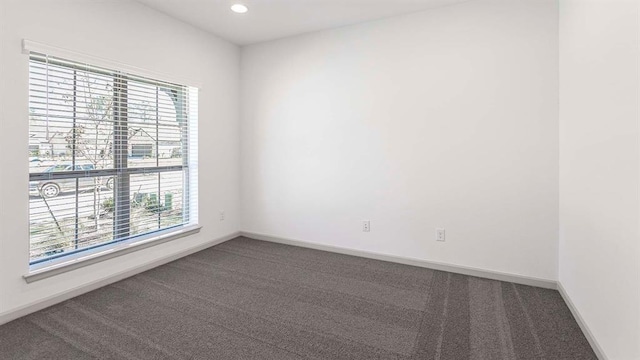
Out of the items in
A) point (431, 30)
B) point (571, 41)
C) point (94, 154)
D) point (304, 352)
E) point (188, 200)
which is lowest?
point (304, 352)

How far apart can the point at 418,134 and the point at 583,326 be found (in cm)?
200

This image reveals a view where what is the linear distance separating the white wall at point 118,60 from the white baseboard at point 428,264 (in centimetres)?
84

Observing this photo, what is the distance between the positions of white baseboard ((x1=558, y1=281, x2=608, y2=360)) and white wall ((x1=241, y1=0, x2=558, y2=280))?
26 centimetres

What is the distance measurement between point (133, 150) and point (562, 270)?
4106mm

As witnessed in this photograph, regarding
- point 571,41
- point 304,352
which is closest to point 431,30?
point 571,41

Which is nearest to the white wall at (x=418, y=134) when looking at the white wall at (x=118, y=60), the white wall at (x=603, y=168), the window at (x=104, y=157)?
the white wall at (x=603, y=168)

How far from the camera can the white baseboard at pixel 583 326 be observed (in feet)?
5.86

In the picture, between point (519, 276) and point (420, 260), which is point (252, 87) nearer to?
point (420, 260)

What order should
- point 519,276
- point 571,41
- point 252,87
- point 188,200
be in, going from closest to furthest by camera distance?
point 571,41 → point 519,276 → point 188,200 → point 252,87

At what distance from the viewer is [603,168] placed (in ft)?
5.82

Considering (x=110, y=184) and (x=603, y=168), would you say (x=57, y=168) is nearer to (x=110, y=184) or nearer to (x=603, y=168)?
(x=110, y=184)

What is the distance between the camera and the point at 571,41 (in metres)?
2.31

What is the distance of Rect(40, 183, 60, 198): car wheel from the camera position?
2377mm

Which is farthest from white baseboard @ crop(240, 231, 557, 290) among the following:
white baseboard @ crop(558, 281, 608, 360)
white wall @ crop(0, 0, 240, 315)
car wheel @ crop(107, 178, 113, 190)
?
car wheel @ crop(107, 178, 113, 190)
